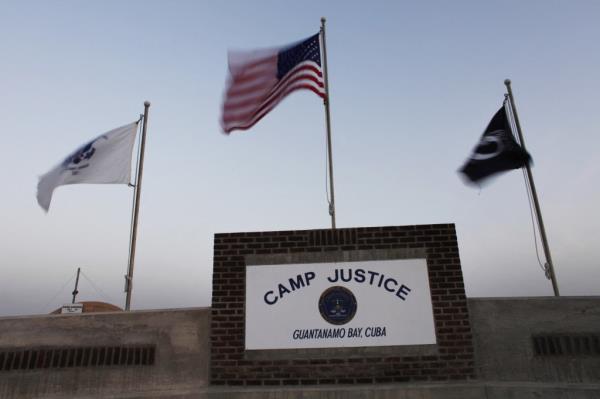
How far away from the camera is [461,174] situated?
9.46 m

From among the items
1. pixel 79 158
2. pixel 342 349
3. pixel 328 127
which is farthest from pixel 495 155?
pixel 79 158

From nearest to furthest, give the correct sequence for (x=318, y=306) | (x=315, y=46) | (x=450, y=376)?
(x=450, y=376) → (x=318, y=306) → (x=315, y=46)

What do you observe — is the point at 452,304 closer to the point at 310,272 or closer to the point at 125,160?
the point at 310,272

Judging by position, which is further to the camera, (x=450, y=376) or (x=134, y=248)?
(x=134, y=248)

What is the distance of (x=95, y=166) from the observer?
9.62 m

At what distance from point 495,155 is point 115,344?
8.40 meters

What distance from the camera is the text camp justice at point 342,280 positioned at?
25.2 feet

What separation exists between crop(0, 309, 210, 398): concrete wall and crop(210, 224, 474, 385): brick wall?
1.38 feet

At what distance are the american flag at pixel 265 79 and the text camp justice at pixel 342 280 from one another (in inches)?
138

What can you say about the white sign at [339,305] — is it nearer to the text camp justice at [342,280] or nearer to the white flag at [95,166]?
the text camp justice at [342,280]

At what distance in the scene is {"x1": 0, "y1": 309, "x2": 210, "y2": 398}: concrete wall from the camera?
734 centimetres

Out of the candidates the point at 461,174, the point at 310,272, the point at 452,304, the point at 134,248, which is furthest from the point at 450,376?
the point at 134,248

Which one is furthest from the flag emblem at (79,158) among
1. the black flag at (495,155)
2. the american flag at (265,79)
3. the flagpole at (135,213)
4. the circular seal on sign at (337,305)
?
the black flag at (495,155)

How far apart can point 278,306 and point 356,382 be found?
179 cm
